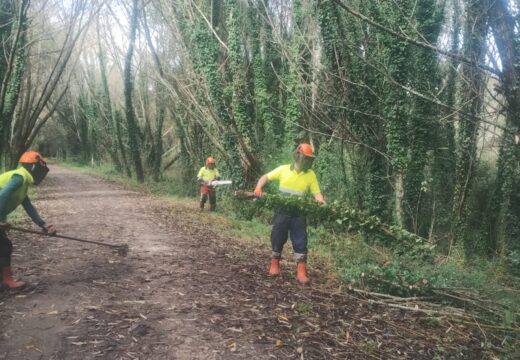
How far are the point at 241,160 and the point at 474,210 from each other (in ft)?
25.8

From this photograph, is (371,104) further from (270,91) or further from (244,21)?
(244,21)

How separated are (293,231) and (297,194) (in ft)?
1.94

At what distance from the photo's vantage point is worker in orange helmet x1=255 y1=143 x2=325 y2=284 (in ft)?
22.9

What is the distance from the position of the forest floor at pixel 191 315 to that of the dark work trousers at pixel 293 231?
56 centimetres

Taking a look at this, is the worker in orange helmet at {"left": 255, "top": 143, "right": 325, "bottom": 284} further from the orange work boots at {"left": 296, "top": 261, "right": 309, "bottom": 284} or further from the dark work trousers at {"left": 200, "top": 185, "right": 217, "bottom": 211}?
the dark work trousers at {"left": 200, "top": 185, "right": 217, "bottom": 211}

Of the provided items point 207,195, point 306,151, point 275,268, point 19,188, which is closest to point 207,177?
point 207,195

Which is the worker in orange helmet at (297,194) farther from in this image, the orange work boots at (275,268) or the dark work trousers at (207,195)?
the dark work trousers at (207,195)

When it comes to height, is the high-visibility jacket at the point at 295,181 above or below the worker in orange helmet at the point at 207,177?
above

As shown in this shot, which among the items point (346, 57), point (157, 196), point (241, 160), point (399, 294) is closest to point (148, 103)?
point (157, 196)

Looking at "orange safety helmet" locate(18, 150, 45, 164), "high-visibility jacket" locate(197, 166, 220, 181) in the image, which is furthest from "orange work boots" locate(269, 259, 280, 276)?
"high-visibility jacket" locate(197, 166, 220, 181)

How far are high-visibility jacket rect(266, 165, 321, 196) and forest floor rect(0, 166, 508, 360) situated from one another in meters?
1.45

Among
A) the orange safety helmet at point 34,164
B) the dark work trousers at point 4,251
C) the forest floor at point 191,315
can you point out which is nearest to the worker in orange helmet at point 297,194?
the forest floor at point 191,315

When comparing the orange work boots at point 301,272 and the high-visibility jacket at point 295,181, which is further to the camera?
the high-visibility jacket at point 295,181

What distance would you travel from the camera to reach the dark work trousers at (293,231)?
22.9 ft
